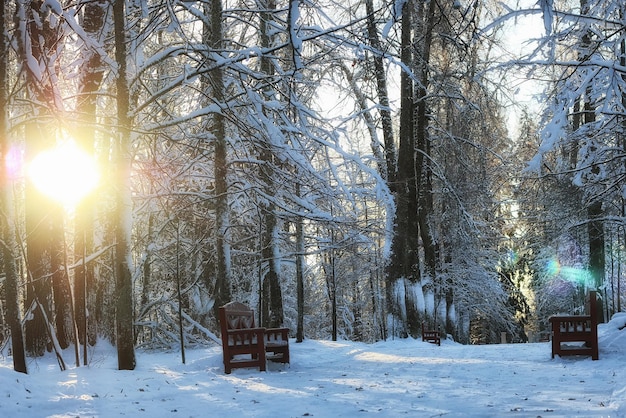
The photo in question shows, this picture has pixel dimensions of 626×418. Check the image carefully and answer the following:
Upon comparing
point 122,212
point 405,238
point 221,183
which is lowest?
point 405,238

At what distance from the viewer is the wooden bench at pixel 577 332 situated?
9.55m

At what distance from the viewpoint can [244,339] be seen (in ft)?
31.2

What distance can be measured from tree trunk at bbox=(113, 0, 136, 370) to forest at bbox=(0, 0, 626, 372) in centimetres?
3

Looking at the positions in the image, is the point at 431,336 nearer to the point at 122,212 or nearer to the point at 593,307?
the point at 593,307

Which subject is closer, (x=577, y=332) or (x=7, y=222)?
(x=7, y=222)

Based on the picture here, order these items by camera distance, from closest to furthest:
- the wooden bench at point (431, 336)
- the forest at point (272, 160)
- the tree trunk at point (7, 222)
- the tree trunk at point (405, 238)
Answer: the tree trunk at point (7, 222) < the forest at point (272, 160) < the tree trunk at point (405, 238) < the wooden bench at point (431, 336)

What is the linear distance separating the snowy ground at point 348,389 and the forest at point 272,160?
3.17 ft

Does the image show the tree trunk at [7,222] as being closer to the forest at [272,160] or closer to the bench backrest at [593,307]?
the forest at [272,160]

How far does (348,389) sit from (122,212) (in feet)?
13.7

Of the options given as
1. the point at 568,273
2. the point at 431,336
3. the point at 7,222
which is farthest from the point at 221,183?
the point at 568,273

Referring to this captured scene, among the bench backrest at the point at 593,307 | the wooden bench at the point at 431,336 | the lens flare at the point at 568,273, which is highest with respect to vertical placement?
the bench backrest at the point at 593,307

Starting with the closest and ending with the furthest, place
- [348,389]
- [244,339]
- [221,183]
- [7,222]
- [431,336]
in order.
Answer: [7,222] → [348,389] → [244,339] → [221,183] → [431,336]

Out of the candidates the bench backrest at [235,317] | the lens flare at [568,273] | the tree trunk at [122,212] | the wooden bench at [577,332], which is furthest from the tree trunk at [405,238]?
the tree trunk at [122,212]

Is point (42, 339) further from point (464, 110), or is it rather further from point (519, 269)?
point (519, 269)
